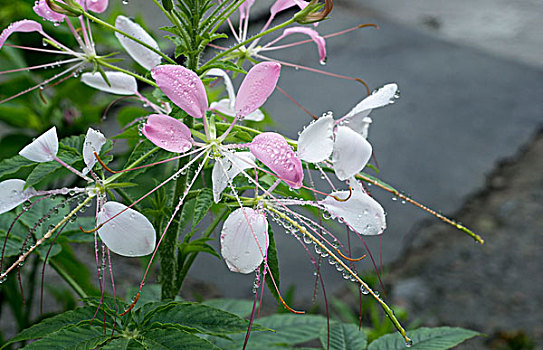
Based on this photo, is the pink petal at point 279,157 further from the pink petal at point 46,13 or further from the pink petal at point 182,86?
the pink petal at point 46,13

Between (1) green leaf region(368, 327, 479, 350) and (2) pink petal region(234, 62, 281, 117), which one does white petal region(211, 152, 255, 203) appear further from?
(1) green leaf region(368, 327, 479, 350)

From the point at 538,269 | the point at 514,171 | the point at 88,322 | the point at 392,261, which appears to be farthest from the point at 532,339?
the point at 88,322

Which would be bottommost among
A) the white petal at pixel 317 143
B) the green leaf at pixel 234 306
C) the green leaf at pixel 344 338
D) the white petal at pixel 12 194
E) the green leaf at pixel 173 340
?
the green leaf at pixel 234 306

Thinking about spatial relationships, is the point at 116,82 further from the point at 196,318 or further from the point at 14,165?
the point at 196,318

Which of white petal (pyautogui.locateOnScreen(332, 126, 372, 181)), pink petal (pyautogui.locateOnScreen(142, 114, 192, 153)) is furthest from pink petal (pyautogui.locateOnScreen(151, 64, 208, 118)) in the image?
white petal (pyautogui.locateOnScreen(332, 126, 372, 181))

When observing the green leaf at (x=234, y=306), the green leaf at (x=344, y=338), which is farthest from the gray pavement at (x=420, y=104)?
the green leaf at (x=344, y=338)

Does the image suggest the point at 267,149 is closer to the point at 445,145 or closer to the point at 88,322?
the point at 88,322

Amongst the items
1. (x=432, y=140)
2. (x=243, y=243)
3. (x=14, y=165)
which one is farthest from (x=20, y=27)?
(x=432, y=140)
